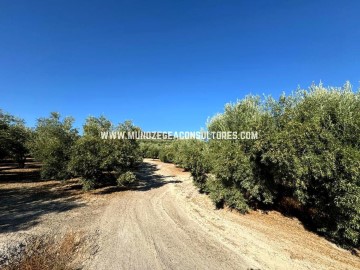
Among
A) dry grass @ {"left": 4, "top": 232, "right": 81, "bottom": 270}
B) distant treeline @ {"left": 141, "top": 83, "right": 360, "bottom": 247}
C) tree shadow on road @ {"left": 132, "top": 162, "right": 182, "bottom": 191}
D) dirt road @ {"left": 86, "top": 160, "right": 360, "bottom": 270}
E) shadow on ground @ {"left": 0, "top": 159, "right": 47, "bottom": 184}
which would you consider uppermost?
distant treeline @ {"left": 141, "top": 83, "right": 360, "bottom": 247}

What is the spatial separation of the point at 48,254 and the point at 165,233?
4.58 metres

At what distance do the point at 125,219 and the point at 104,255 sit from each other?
3.95m

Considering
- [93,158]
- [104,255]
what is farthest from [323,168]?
[93,158]

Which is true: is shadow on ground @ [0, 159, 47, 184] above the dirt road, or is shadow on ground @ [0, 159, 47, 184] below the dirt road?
above

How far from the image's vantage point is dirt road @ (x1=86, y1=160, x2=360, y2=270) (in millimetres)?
7172

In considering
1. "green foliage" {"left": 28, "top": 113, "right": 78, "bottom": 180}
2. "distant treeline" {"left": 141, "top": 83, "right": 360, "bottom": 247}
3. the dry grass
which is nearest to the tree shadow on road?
"green foliage" {"left": 28, "top": 113, "right": 78, "bottom": 180}

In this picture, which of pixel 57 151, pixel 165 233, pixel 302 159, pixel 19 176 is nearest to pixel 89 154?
pixel 57 151

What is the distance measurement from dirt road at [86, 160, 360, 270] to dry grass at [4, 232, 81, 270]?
915 millimetres

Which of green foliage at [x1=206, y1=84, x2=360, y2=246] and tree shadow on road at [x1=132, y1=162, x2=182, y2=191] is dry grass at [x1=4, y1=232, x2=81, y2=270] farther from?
tree shadow on road at [x1=132, y1=162, x2=182, y2=191]

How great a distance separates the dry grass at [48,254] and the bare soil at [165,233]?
0.38m

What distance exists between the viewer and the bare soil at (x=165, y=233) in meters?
7.27

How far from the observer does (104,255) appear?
7.38 m

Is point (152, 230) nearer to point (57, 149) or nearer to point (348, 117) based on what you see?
point (348, 117)

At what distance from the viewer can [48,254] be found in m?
7.08
